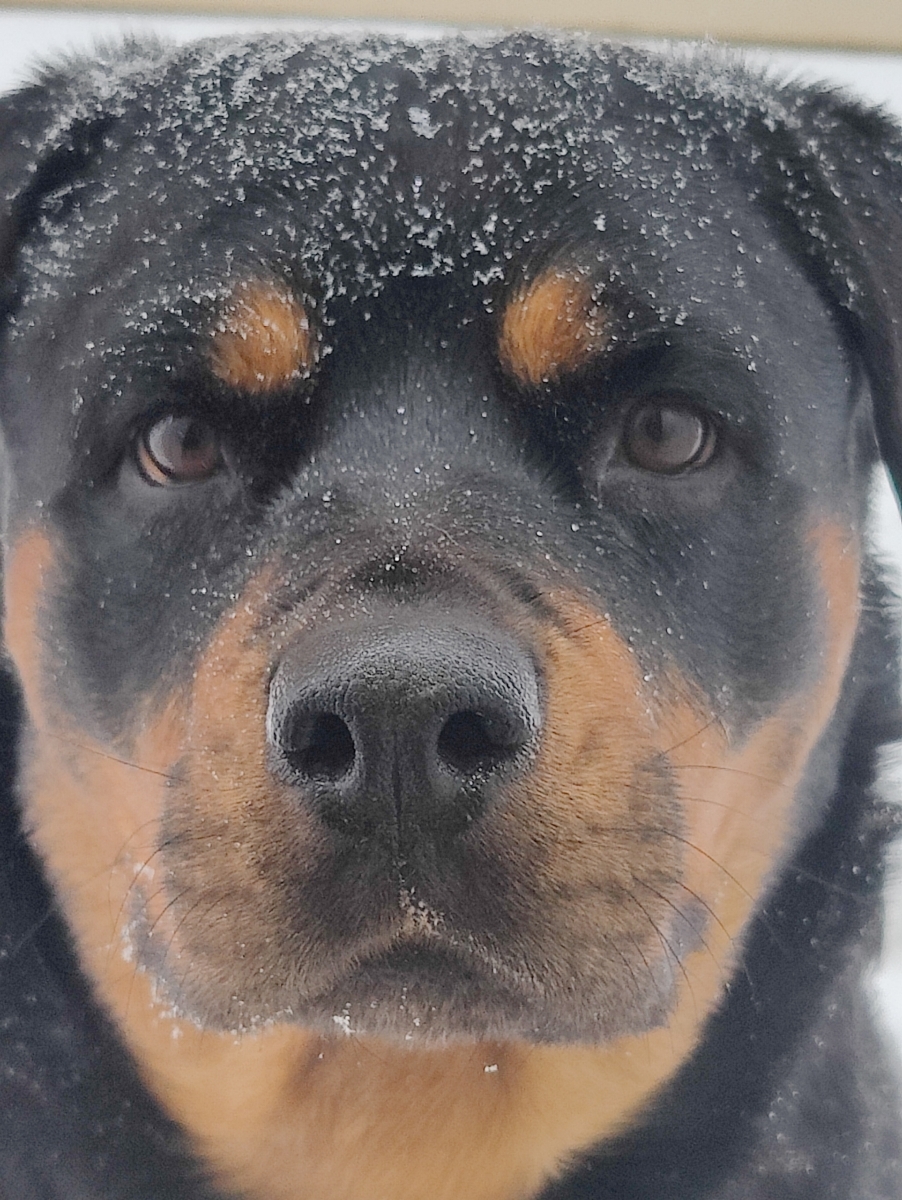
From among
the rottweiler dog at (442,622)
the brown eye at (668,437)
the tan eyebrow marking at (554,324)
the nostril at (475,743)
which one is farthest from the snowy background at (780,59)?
the nostril at (475,743)

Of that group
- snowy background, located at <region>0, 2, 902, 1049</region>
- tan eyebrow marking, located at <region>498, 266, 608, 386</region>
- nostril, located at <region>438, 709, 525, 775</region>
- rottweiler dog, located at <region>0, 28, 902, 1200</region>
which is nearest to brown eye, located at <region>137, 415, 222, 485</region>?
rottweiler dog, located at <region>0, 28, 902, 1200</region>

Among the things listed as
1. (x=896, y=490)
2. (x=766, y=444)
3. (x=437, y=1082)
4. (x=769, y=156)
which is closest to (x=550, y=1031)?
(x=437, y=1082)

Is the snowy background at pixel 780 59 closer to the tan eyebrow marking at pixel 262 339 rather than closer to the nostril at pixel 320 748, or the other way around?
the tan eyebrow marking at pixel 262 339

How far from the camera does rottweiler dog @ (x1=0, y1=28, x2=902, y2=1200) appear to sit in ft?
2.88

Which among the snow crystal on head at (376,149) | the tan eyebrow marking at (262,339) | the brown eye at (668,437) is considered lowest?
the brown eye at (668,437)

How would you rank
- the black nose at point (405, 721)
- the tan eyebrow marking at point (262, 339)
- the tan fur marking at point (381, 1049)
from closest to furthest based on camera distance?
the black nose at point (405, 721) < the tan eyebrow marking at point (262, 339) < the tan fur marking at point (381, 1049)

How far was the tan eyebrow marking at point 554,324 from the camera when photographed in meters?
1.03

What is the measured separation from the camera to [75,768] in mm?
1207

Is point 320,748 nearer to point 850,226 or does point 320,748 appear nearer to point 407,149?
point 407,149

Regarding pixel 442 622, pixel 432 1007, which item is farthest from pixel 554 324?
pixel 432 1007

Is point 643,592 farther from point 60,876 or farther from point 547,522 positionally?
point 60,876

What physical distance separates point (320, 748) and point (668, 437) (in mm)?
454

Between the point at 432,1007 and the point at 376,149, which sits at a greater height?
the point at 376,149

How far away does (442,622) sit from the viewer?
84cm
